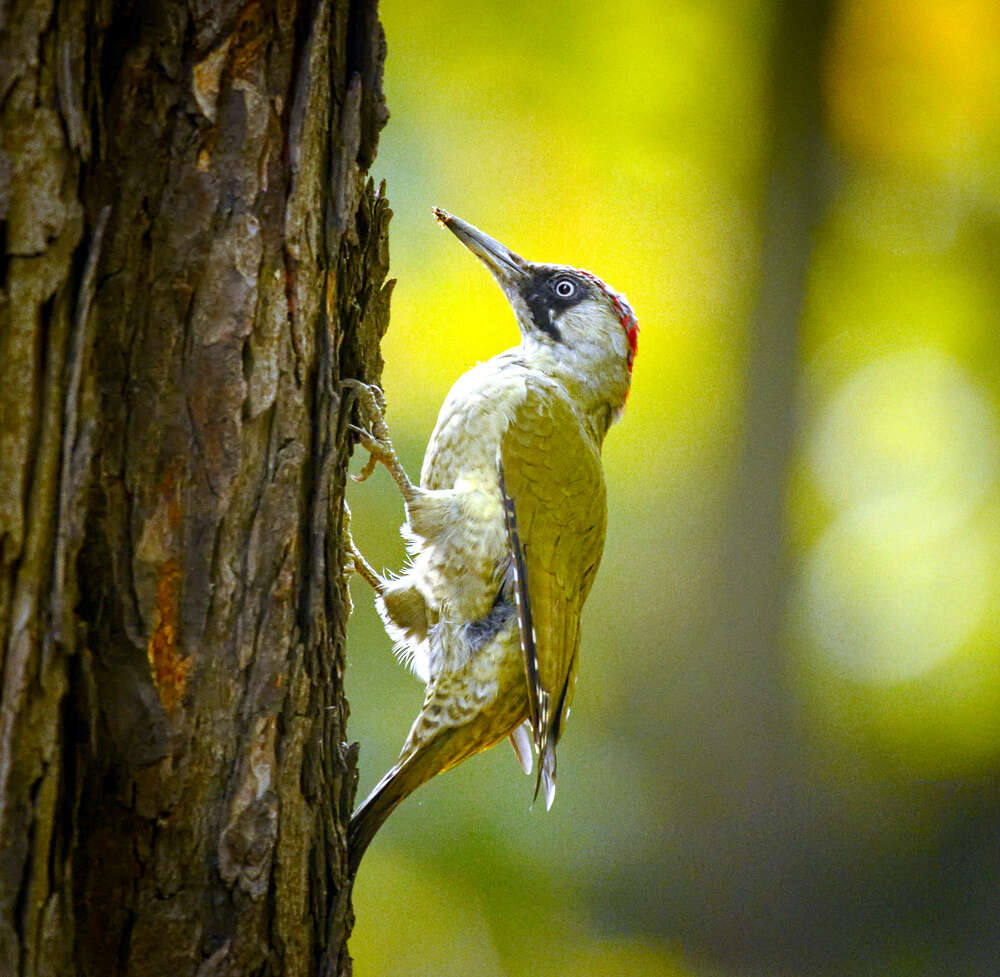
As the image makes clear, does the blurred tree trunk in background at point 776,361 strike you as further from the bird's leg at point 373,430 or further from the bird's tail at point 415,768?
the bird's leg at point 373,430

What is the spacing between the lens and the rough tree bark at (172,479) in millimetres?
1250

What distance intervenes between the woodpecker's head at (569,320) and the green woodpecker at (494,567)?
254 millimetres

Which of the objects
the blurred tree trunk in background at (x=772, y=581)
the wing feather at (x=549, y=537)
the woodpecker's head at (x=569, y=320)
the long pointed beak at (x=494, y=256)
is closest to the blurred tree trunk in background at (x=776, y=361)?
the blurred tree trunk in background at (x=772, y=581)

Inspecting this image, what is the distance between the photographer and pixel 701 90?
5.38m

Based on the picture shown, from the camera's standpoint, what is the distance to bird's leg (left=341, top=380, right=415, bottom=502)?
6.86 ft

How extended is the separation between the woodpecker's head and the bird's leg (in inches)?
32.8

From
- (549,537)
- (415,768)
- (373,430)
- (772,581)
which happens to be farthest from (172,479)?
(772,581)

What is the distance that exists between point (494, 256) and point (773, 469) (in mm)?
2353

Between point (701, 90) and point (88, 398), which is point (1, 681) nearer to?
point (88, 398)

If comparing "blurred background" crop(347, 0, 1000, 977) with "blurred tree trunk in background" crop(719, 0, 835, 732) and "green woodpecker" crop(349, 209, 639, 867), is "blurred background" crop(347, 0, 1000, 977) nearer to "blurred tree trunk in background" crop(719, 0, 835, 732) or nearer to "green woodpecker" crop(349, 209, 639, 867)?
"blurred tree trunk in background" crop(719, 0, 835, 732)

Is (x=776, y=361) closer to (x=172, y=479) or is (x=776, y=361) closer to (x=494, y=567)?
(x=494, y=567)

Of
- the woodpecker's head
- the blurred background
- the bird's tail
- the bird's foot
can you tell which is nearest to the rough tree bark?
the bird's tail

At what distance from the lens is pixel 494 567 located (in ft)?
9.25

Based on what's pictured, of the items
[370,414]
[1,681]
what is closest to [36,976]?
[1,681]
